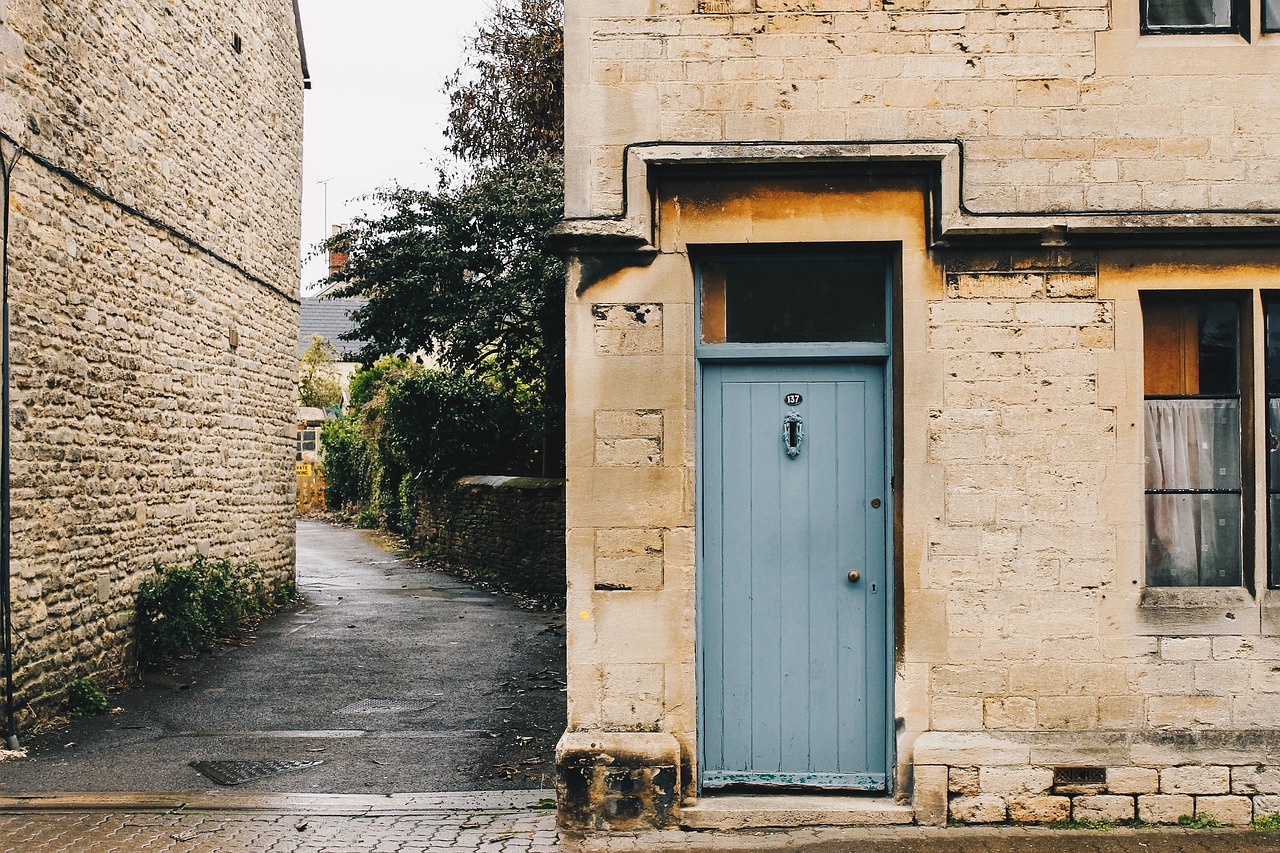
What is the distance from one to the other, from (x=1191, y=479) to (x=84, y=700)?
787 centimetres

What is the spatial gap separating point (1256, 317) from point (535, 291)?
11.6 m

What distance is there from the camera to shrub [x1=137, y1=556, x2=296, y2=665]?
10.3 m

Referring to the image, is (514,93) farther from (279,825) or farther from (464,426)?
(279,825)

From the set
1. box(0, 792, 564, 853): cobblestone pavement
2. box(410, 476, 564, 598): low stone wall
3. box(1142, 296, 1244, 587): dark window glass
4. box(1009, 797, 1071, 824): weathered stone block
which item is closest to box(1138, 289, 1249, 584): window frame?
box(1142, 296, 1244, 587): dark window glass

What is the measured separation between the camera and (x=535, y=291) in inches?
636

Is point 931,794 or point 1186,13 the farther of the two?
point 1186,13

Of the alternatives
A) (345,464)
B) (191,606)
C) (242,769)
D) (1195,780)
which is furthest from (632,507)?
(345,464)

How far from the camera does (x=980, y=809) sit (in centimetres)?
545

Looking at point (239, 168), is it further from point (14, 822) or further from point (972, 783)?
point (972, 783)

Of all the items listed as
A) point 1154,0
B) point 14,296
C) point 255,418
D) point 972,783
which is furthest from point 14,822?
point 255,418

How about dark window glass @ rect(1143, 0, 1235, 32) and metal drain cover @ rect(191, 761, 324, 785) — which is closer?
dark window glass @ rect(1143, 0, 1235, 32)

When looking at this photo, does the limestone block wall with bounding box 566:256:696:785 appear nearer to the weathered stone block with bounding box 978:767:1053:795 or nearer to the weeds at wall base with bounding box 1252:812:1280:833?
the weathered stone block with bounding box 978:767:1053:795

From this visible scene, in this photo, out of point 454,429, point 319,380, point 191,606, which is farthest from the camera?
point 319,380

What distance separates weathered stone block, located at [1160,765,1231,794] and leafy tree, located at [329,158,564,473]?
37.6 ft
